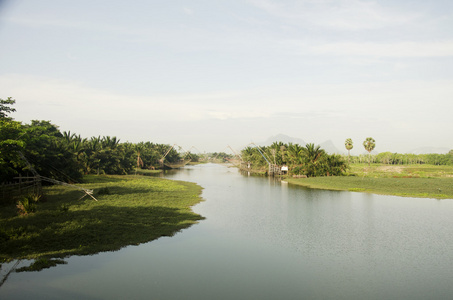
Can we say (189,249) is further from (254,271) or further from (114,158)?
(114,158)

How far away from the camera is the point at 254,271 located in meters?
13.6

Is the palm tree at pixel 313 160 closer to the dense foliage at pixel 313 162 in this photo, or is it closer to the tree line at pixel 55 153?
the dense foliage at pixel 313 162

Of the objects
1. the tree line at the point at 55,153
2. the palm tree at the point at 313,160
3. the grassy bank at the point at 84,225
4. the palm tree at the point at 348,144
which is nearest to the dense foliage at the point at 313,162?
the palm tree at the point at 313,160

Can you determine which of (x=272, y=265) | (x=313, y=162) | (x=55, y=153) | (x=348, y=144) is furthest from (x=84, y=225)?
(x=348, y=144)

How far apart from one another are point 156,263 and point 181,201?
56.5 ft

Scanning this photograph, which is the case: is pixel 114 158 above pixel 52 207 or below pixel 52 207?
above

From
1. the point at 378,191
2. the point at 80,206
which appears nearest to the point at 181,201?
the point at 80,206

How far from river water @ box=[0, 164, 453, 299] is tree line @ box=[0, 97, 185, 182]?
1311cm

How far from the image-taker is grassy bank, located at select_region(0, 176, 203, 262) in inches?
587

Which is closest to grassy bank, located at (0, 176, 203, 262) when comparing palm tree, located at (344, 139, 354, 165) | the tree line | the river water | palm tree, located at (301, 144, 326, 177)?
the river water

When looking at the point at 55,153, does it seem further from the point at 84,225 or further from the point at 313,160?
the point at 313,160

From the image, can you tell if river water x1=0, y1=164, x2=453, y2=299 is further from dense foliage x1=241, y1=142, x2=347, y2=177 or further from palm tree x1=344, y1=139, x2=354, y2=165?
palm tree x1=344, y1=139, x2=354, y2=165

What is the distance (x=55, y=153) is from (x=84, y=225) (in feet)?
80.2

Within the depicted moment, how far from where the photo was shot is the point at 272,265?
46.9ft
